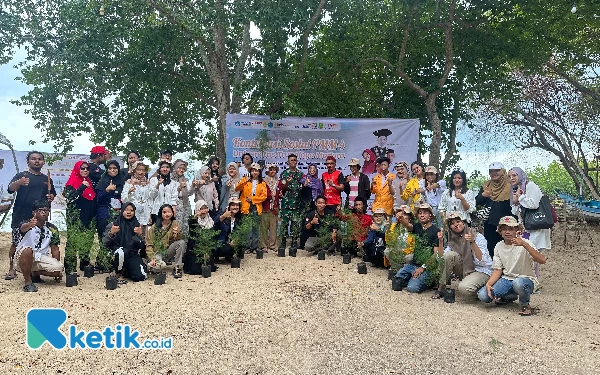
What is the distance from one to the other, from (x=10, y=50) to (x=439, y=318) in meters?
11.2

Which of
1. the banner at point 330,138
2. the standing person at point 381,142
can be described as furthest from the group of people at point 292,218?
the standing person at point 381,142

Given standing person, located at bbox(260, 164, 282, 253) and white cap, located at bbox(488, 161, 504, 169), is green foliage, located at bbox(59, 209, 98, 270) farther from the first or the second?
A: white cap, located at bbox(488, 161, 504, 169)

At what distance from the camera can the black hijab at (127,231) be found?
598 centimetres

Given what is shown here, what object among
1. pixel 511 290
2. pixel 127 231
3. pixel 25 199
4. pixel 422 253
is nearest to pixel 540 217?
pixel 511 290

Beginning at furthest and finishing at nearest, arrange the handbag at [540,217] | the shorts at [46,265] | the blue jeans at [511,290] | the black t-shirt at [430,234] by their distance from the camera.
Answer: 1. the handbag at [540,217]
2. the black t-shirt at [430,234]
3. the shorts at [46,265]
4. the blue jeans at [511,290]

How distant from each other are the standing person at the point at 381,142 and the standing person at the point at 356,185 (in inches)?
70.1

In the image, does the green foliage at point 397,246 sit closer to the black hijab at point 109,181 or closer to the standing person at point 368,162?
the standing person at point 368,162

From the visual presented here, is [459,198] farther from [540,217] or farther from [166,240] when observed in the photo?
[166,240]

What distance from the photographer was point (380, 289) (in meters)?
5.95

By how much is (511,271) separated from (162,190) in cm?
454

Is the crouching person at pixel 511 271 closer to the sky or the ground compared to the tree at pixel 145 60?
closer to the ground

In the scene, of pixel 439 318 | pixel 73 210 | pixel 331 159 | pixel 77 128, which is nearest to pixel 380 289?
pixel 439 318

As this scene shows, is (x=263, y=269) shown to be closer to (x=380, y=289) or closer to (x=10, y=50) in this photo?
(x=380, y=289)

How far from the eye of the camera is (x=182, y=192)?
698 cm
